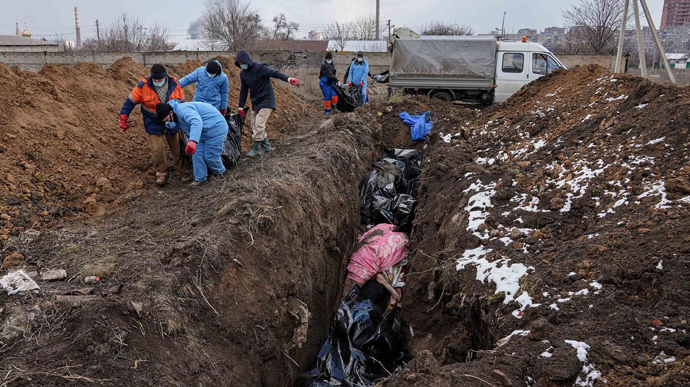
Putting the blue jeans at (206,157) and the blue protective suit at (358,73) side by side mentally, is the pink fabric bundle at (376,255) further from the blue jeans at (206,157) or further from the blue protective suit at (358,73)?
the blue protective suit at (358,73)

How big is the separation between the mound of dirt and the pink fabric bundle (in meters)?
0.27

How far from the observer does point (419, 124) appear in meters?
9.73

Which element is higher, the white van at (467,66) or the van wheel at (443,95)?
the white van at (467,66)

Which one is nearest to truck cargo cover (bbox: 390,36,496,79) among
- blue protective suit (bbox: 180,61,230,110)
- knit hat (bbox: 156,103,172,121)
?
blue protective suit (bbox: 180,61,230,110)

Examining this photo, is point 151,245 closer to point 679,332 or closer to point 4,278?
point 4,278

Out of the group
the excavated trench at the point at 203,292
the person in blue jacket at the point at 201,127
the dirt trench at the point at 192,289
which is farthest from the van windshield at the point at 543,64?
the person in blue jacket at the point at 201,127

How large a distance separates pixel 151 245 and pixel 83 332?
1295 millimetres

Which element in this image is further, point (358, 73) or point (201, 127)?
point (358, 73)

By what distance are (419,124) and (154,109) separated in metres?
5.53

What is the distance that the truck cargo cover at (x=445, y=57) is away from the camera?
13359mm

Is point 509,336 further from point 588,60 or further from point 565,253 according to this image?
point 588,60

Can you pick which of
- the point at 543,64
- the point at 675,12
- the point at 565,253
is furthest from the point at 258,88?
the point at 675,12

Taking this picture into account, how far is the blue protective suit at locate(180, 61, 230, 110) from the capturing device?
6961mm

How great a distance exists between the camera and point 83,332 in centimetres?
288
